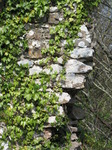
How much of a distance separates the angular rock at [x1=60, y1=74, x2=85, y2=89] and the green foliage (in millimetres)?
208

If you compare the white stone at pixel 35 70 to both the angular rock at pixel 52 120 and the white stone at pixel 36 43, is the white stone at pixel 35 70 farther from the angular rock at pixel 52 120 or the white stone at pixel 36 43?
the angular rock at pixel 52 120

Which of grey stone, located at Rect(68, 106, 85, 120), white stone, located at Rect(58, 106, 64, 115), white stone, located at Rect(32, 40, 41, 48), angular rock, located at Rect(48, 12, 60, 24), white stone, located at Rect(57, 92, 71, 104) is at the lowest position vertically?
grey stone, located at Rect(68, 106, 85, 120)

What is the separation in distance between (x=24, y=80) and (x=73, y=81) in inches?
25.8

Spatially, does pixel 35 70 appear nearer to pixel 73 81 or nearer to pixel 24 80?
pixel 24 80

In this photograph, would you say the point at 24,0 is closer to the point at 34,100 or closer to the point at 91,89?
the point at 34,100

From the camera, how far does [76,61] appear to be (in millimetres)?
3898

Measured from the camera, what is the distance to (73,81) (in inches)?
152

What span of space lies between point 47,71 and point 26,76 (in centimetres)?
29

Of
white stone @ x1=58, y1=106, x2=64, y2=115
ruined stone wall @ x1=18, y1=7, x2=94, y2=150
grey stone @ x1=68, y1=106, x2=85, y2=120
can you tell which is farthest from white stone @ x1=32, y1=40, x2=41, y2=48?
grey stone @ x1=68, y1=106, x2=85, y2=120

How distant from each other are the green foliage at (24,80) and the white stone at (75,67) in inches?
7.1

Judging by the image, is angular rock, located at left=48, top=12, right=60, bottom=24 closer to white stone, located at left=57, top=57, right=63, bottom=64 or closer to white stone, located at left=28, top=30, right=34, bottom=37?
white stone, located at left=28, top=30, right=34, bottom=37

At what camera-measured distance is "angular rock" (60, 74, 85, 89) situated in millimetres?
3859

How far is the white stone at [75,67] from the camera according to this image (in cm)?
388

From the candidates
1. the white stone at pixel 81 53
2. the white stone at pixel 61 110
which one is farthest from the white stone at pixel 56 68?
the white stone at pixel 61 110
